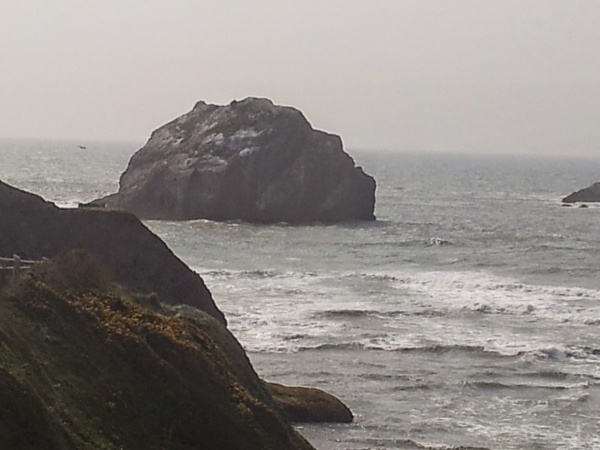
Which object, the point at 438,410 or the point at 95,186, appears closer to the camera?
the point at 438,410

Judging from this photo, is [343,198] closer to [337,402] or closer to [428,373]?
[428,373]

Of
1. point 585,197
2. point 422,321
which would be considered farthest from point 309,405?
point 585,197

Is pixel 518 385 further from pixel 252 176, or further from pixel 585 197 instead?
pixel 585 197

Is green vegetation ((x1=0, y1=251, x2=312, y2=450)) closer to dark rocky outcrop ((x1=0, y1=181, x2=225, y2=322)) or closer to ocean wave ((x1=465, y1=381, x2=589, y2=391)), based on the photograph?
dark rocky outcrop ((x1=0, y1=181, x2=225, y2=322))

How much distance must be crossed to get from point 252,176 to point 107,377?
259 ft

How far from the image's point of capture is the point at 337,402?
29359mm

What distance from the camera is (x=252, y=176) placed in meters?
96.9

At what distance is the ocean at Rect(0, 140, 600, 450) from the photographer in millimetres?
29859

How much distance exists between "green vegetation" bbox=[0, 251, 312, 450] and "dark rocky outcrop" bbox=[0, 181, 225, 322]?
8748 mm

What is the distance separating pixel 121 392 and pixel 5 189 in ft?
52.5

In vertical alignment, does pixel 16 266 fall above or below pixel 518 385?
above

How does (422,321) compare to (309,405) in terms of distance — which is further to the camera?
(422,321)

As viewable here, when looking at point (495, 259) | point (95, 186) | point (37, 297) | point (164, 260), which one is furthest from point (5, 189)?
point (95, 186)

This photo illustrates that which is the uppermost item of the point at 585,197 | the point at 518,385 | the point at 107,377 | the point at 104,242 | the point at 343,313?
the point at 585,197
